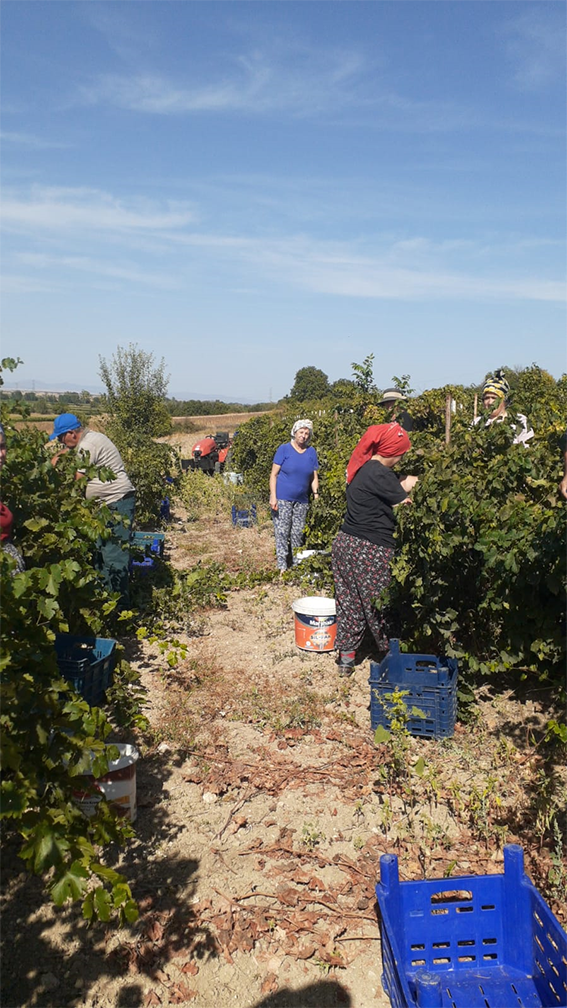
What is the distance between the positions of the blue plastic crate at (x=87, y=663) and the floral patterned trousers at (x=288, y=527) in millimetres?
3133

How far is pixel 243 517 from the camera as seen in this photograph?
11055 mm

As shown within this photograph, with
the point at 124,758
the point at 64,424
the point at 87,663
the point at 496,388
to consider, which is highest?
the point at 496,388

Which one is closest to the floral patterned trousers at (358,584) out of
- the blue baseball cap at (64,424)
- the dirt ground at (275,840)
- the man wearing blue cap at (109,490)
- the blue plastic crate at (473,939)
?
the dirt ground at (275,840)

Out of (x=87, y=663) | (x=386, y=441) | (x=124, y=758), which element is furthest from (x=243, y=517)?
(x=124, y=758)

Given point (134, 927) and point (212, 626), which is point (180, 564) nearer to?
point (212, 626)

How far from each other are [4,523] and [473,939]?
9.29 feet

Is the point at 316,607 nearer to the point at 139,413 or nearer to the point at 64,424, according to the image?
the point at 64,424

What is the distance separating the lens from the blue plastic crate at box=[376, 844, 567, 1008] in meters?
2.24

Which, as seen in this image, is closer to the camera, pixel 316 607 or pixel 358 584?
pixel 358 584

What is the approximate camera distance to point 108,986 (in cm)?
244

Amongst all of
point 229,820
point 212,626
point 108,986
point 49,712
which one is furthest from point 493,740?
point 212,626

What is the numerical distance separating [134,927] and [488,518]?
2.60m

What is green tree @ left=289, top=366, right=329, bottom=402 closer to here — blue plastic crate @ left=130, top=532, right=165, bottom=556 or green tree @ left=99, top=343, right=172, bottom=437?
green tree @ left=99, top=343, right=172, bottom=437

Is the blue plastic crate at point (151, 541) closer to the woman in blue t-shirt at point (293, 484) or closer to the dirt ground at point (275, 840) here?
the woman in blue t-shirt at point (293, 484)
